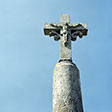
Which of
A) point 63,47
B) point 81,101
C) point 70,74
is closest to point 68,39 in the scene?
point 63,47

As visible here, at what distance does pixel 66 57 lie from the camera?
7125 mm

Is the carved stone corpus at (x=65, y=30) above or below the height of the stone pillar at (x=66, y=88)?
above

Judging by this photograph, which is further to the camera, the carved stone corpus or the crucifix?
the carved stone corpus

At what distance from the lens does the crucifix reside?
603cm

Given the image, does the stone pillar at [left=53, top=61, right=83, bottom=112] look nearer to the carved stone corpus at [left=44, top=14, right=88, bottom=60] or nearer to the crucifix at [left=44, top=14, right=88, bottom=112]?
the crucifix at [left=44, top=14, right=88, bottom=112]

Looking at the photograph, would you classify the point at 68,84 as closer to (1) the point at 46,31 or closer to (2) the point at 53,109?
(2) the point at 53,109

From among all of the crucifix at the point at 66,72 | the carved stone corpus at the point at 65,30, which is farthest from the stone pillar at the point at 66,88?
the carved stone corpus at the point at 65,30

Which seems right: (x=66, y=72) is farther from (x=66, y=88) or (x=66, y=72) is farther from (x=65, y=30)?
(x=65, y=30)

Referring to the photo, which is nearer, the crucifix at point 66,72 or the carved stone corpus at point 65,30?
the crucifix at point 66,72

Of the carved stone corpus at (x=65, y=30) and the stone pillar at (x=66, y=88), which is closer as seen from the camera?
the stone pillar at (x=66, y=88)

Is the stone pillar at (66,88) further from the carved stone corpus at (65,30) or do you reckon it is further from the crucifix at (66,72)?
the carved stone corpus at (65,30)

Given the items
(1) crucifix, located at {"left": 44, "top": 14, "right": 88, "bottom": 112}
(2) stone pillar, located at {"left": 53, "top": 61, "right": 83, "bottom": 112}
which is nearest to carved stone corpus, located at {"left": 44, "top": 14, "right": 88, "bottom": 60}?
(1) crucifix, located at {"left": 44, "top": 14, "right": 88, "bottom": 112}

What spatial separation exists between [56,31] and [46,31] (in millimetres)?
319

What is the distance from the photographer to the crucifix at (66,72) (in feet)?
19.8
